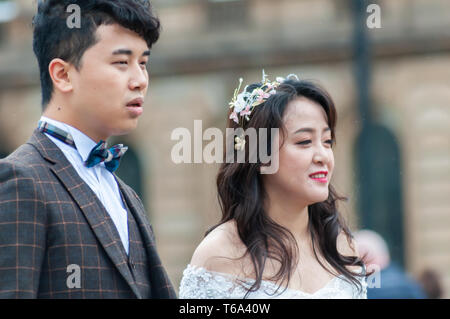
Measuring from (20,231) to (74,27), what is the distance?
2.54 ft

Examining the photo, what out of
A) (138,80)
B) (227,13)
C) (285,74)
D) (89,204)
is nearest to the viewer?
(89,204)

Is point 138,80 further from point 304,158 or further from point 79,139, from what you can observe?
point 304,158

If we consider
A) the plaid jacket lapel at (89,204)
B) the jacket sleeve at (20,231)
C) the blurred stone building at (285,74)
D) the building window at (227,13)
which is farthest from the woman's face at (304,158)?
the building window at (227,13)

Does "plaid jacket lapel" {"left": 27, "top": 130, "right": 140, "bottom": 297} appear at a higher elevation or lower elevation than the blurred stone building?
lower

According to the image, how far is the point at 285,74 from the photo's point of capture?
1418cm

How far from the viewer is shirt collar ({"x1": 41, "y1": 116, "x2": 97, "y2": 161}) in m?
3.01

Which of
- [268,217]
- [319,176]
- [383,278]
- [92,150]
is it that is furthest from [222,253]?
[383,278]

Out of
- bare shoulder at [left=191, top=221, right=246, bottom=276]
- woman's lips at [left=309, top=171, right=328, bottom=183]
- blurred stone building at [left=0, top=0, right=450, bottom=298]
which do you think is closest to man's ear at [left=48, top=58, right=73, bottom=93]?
bare shoulder at [left=191, top=221, right=246, bottom=276]

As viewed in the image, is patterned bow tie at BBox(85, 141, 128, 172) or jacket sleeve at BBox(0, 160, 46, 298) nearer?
jacket sleeve at BBox(0, 160, 46, 298)

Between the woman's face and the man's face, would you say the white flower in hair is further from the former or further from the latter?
the man's face

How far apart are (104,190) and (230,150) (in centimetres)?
A: 90

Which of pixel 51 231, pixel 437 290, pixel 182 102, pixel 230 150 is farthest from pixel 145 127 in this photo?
pixel 51 231

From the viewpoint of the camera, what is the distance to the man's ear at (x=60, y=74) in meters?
3.00

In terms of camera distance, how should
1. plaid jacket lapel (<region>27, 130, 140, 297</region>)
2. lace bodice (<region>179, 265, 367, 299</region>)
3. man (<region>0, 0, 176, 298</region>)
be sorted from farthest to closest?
lace bodice (<region>179, 265, 367, 299</region>) → plaid jacket lapel (<region>27, 130, 140, 297</region>) → man (<region>0, 0, 176, 298</region>)
